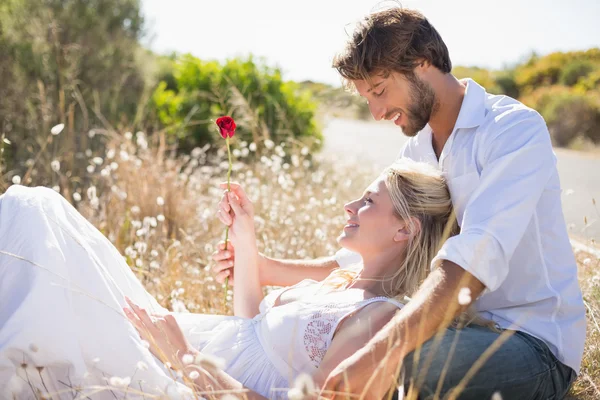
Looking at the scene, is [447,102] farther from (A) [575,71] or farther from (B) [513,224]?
(A) [575,71]

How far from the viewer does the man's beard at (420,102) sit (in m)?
2.78

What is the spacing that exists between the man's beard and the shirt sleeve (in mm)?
437

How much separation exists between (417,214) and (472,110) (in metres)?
0.50

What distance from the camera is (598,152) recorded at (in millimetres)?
14758

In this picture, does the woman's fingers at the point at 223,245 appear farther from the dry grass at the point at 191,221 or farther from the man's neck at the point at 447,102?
the man's neck at the point at 447,102

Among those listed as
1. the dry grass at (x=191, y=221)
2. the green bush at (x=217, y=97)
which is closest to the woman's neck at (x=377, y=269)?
the dry grass at (x=191, y=221)

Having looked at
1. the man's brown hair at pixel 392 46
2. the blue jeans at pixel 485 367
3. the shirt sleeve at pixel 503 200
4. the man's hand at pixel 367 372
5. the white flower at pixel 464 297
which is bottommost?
the blue jeans at pixel 485 367

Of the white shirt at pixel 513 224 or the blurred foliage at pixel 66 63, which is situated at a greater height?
the blurred foliage at pixel 66 63

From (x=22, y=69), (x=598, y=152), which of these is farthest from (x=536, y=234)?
(x=598, y=152)

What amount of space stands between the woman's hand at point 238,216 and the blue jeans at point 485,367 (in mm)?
1127

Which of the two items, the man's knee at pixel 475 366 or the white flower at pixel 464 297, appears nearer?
the white flower at pixel 464 297

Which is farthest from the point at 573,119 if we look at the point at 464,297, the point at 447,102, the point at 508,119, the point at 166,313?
the point at 464,297

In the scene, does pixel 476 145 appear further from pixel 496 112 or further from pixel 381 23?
pixel 381 23

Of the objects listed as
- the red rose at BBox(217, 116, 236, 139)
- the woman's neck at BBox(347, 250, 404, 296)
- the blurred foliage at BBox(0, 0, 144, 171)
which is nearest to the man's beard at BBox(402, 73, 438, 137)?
the woman's neck at BBox(347, 250, 404, 296)
